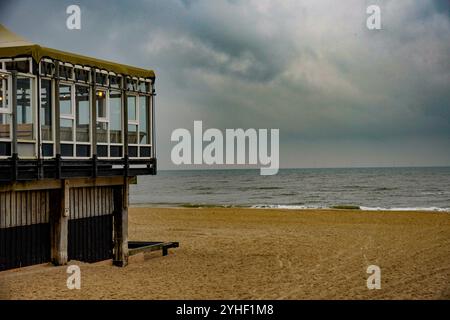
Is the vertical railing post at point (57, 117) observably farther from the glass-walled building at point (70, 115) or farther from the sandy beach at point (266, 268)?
the sandy beach at point (266, 268)

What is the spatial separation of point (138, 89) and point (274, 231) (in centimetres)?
1254

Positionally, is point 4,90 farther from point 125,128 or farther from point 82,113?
point 125,128

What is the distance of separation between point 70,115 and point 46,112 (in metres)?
0.59

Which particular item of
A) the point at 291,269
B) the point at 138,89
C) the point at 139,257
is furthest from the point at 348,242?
the point at 138,89

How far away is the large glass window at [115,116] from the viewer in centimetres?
1552

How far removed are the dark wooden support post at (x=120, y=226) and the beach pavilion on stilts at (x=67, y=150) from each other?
27mm

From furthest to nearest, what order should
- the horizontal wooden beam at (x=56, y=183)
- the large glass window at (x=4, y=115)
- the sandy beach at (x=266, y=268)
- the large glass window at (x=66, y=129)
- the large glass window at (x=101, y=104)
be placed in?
1. the large glass window at (x=101, y=104)
2. the large glass window at (x=66, y=129)
3. the sandy beach at (x=266, y=268)
4. the horizontal wooden beam at (x=56, y=183)
5. the large glass window at (x=4, y=115)

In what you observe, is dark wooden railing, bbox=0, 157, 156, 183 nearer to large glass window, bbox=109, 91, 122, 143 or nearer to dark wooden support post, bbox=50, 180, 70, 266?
dark wooden support post, bbox=50, 180, 70, 266

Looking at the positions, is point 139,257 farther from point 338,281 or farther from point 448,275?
point 448,275

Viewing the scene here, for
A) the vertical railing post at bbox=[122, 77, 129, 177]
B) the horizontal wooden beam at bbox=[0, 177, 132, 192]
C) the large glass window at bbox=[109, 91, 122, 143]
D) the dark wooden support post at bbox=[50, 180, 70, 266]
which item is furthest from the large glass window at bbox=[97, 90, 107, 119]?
the dark wooden support post at bbox=[50, 180, 70, 266]

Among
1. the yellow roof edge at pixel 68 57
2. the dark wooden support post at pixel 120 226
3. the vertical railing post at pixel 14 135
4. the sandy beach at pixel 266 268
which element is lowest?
the sandy beach at pixel 266 268

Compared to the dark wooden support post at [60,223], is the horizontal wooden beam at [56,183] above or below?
above

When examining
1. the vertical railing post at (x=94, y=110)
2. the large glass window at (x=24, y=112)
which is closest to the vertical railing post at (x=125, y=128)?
the vertical railing post at (x=94, y=110)

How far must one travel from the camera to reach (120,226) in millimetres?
16047
